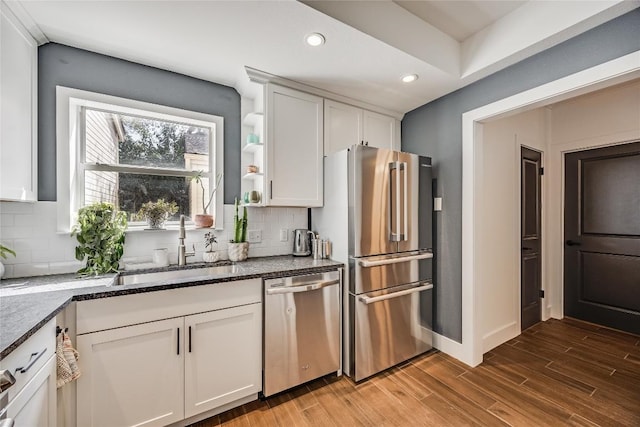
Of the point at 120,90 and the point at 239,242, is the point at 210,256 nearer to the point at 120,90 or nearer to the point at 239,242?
the point at 239,242

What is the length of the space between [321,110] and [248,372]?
219cm

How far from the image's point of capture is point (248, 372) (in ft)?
6.03

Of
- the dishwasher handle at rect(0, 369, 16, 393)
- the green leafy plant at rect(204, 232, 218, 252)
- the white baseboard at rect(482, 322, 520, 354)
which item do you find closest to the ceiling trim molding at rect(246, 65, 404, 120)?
the green leafy plant at rect(204, 232, 218, 252)

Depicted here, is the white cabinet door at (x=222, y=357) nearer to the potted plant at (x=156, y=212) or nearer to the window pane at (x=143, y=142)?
the potted plant at (x=156, y=212)

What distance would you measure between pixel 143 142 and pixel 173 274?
3.63 ft

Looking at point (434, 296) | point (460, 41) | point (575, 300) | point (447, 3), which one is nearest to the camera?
point (447, 3)

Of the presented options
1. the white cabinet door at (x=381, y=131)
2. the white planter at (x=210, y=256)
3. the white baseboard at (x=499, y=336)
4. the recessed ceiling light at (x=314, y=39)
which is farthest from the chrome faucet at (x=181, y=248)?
the white baseboard at (x=499, y=336)

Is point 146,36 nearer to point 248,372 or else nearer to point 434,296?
point 248,372

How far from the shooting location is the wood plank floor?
176cm

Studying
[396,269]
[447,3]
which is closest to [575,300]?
[396,269]

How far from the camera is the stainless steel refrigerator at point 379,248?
216cm

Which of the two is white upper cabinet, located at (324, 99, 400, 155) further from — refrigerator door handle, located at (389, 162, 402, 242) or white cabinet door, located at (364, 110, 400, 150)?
refrigerator door handle, located at (389, 162, 402, 242)

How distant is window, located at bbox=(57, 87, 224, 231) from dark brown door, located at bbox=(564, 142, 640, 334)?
4.09m

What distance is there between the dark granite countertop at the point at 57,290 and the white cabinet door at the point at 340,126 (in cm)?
114
